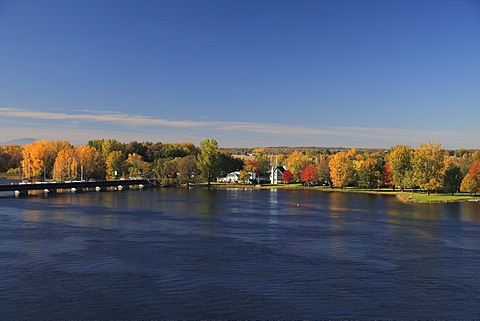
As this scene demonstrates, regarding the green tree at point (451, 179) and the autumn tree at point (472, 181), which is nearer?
the autumn tree at point (472, 181)

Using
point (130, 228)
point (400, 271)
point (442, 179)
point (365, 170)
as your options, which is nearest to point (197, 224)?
point (130, 228)

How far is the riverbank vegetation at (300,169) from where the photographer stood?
109m

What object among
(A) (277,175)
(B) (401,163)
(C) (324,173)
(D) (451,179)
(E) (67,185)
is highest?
(B) (401,163)

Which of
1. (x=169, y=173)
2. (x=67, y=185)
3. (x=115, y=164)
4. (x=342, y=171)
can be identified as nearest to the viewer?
(x=67, y=185)

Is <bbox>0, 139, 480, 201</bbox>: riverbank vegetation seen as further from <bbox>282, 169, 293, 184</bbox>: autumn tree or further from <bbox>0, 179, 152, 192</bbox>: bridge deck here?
<bbox>0, 179, 152, 192</bbox>: bridge deck

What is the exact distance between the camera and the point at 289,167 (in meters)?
176

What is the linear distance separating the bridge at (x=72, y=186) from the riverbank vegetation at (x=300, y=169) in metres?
11.6

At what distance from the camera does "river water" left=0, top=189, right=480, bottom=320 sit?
2725cm

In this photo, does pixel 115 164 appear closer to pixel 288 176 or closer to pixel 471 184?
pixel 288 176

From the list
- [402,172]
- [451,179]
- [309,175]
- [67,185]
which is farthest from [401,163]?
[67,185]

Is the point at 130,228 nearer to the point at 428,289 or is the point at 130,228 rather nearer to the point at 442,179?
the point at 428,289

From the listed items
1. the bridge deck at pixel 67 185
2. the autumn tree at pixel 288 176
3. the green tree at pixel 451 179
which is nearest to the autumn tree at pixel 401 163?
the green tree at pixel 451 179

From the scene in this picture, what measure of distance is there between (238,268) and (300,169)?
13119 cm

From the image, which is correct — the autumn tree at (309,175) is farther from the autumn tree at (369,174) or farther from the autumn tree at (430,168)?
the autumn tree at (430,168)
